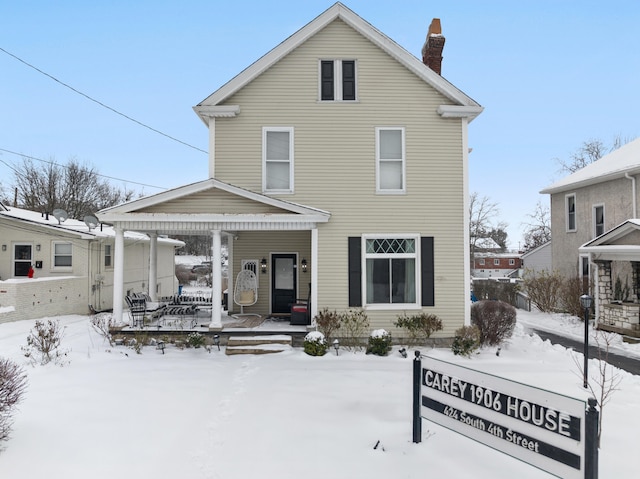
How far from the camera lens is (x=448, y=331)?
33.6 feet

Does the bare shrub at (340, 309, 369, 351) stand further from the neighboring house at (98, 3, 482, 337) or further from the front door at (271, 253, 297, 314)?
the front door at (271, 253, 297, 314)

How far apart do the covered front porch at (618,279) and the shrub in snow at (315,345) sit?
31.7 ft

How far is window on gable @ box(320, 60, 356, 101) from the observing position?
10.6 metres

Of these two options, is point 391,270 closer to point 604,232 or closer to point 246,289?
point 246,289

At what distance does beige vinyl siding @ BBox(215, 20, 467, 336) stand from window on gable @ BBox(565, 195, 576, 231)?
11.5 metres

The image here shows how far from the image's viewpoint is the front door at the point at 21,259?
1658 centimetres

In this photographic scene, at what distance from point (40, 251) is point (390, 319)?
14.6 metres

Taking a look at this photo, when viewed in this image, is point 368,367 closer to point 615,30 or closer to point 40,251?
point 40,251

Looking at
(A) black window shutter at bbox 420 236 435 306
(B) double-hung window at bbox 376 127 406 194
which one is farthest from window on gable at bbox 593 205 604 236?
(B) double-hung window at bbox 376 127 406 194

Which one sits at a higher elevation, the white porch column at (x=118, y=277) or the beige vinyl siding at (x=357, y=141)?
the beige vinyl siding at (x=357, y=141)

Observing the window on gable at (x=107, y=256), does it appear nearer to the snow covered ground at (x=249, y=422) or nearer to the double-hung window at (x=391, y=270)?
the snow covered ground at (x=249, y=422)

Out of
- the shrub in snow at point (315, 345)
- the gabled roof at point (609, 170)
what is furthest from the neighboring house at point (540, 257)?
the shrub in snow at point (315, 345)

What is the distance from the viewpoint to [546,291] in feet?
57.9

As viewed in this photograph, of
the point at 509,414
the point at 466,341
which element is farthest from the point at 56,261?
the point at 509,414
